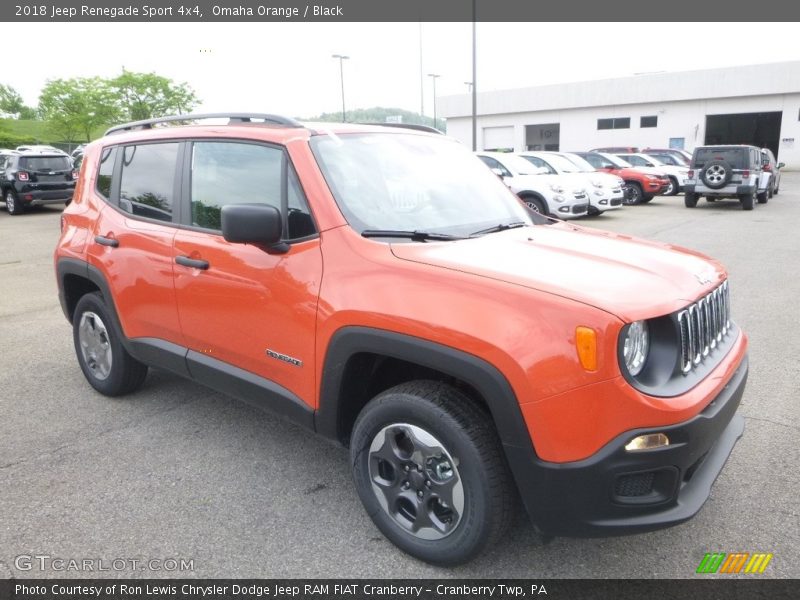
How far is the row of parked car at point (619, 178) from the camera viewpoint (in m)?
13.5

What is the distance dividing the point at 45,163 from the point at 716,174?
61.2 feet

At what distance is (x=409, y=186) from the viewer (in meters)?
3.17

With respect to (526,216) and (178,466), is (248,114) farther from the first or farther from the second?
(178,466)

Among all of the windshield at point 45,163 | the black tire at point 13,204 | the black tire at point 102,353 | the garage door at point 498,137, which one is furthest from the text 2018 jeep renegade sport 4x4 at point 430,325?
the garage door at point 498,137

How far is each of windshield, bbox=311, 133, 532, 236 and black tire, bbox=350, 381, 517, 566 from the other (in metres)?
0.86

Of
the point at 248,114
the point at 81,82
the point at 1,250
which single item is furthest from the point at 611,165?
the point at 81,82

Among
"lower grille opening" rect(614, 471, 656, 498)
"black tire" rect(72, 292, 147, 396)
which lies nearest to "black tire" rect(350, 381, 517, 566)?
"lower grille opening" rect(614, 471, 656, 498)

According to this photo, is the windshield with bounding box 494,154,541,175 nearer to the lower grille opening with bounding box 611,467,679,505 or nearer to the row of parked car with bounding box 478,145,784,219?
the row of parked car with bounding box 478,145,784,219

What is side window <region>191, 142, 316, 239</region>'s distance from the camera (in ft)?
9.56

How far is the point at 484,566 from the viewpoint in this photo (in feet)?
8.46

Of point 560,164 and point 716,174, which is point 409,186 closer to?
point 560,164

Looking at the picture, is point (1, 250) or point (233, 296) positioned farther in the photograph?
point (1, 250)

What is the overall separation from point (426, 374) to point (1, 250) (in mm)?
11418

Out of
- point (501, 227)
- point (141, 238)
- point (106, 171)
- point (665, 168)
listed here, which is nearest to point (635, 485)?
point (501, 227)
